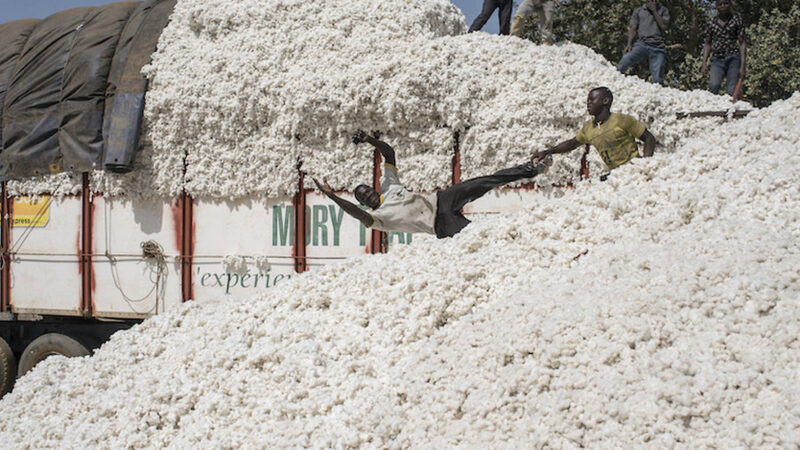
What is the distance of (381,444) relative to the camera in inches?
110

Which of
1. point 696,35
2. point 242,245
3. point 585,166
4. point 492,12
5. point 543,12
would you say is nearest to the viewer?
point 585,166

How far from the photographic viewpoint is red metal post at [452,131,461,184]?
5.82m

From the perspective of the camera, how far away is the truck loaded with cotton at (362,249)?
8.72 feet

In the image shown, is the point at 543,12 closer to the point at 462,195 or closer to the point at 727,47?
the point at 727,47

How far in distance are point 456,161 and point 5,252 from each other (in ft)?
18.4

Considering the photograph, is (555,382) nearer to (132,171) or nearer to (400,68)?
(400,68)

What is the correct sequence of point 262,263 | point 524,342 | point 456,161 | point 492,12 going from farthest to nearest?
point 492,12
point 262,263
point 456,161
point 524,342

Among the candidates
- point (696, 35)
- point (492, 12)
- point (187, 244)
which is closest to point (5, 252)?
point (187, 244)

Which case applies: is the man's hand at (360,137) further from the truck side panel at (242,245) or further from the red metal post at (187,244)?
the red metal post at (187,244)

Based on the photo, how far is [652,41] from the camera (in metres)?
7.70

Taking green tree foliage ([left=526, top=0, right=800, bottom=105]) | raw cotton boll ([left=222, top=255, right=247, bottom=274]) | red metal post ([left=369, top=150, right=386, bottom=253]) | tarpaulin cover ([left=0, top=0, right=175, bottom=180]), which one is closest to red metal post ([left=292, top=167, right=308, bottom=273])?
raw cotton boll ([left=222, top=255, right=247, bottom=274])

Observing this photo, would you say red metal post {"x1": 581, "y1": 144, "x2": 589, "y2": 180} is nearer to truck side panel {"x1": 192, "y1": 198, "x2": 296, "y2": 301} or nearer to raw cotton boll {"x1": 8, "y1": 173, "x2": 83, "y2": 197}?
truck side panel {"x1": 192, "y1": 198, "x2": 296, "y2": 301}

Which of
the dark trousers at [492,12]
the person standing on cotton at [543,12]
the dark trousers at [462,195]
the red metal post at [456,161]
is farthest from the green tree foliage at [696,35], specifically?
the dark trousers at [462,195]

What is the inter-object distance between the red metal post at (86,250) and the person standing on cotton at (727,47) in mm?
7444
